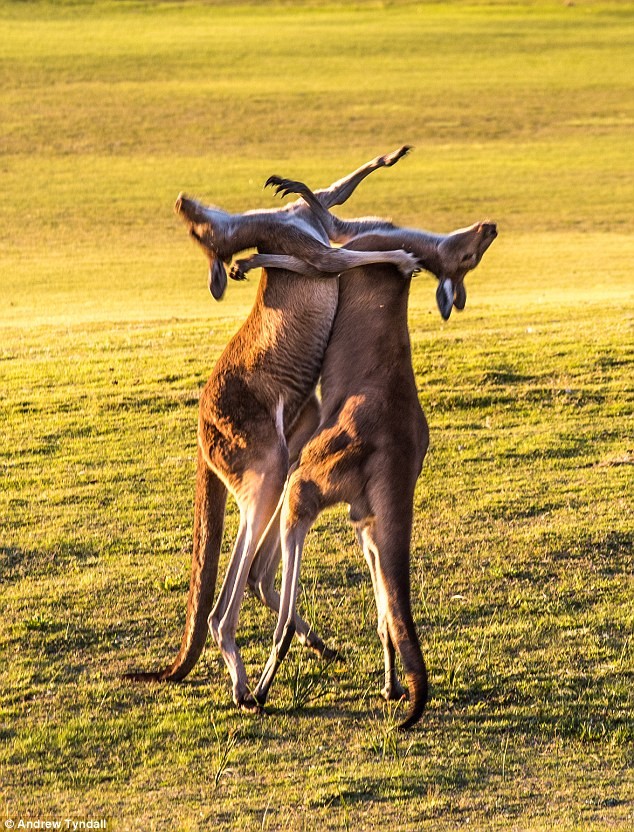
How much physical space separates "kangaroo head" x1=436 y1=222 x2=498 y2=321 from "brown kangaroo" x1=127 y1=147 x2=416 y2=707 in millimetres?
185

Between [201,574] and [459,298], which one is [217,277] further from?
[201,574]

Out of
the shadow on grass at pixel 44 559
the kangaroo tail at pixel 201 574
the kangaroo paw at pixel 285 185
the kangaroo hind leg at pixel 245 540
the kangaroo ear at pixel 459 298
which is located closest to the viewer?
the kangaroo paw at pixel 285 185

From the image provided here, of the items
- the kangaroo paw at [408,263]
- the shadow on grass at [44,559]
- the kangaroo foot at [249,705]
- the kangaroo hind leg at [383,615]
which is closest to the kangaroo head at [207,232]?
the kangaroo paw at [408,263]

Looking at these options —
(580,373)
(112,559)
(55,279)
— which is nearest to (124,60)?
(55,279)

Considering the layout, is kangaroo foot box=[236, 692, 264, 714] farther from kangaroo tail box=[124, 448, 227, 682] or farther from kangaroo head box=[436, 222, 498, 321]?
kangaroo head box=[436, 222, 498, 321]

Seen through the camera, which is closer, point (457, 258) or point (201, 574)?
point (457, 258)

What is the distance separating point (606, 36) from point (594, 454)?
45.5m

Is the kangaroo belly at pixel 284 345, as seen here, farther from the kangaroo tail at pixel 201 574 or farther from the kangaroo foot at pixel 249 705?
the kangaroo foot at pixel 249 705

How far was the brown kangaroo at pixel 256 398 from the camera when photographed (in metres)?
6.03

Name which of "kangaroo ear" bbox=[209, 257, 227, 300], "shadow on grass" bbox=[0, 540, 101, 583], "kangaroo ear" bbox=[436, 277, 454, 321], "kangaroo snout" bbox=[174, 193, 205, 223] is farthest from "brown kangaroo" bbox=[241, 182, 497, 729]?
"shadow on grass" bbox=[0, 540, 101, 583]

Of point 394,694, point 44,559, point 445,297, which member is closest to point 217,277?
point 445,297

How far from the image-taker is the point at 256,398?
6289mm

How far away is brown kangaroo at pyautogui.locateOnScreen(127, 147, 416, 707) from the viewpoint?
6.03 meters

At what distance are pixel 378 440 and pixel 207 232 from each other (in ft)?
3.84
